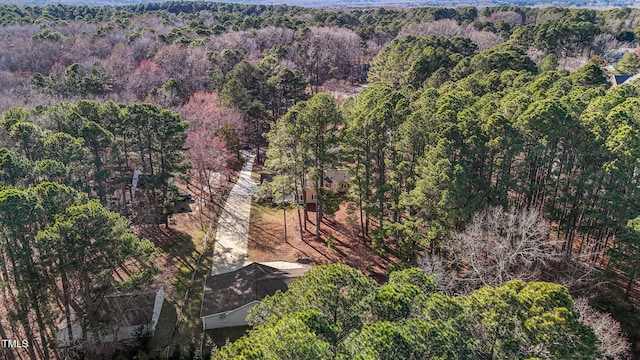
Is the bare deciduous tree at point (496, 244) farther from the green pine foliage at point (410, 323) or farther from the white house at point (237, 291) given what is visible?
the white house at point (237, 291)

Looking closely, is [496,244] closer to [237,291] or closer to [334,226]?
[237,291]

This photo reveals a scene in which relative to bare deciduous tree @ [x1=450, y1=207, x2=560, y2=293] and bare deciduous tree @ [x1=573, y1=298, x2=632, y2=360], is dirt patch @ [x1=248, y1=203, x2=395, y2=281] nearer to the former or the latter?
bare deciduous tree @ [x1=450, y1=207, x2=560, y2=293]

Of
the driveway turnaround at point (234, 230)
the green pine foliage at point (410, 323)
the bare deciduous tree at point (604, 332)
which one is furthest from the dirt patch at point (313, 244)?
the green pine foliage at point (410, 323)

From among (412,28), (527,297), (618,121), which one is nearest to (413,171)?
(618,121)

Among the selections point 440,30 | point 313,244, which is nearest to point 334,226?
point 313,244

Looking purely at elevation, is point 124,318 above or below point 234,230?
above

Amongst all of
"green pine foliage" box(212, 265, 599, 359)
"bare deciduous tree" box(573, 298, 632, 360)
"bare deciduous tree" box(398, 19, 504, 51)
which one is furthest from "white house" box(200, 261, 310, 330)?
"bare deciduous tree" box(398, 19, 504, 51)
